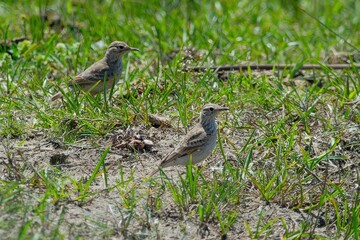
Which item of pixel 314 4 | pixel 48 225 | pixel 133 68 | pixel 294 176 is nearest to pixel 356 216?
pixel 294 176

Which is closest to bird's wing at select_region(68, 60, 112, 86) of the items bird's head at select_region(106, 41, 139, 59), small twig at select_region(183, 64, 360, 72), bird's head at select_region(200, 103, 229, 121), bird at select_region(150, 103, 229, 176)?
bird's head at select_region(106, 41, 139, 59)

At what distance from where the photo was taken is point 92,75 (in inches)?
354

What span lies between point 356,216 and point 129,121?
2482mm

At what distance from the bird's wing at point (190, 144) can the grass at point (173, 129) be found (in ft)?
0.71

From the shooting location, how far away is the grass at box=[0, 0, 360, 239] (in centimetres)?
663

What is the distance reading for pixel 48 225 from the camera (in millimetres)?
6109

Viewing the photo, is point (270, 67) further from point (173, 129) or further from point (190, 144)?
point (190, 144)

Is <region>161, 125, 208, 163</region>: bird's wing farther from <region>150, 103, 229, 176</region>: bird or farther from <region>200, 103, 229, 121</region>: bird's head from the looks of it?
<region>200, 103, 229, 121</region>: bird's head

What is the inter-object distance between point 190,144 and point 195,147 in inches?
2.2

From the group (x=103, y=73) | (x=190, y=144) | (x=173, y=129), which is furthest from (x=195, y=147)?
(x=103, y=73)

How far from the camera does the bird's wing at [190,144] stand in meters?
7.35

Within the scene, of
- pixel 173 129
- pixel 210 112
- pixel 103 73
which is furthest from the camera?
pixel 103 73

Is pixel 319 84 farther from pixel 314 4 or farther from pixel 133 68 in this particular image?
pixel 314 4

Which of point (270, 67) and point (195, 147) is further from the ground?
point (270, 67)
